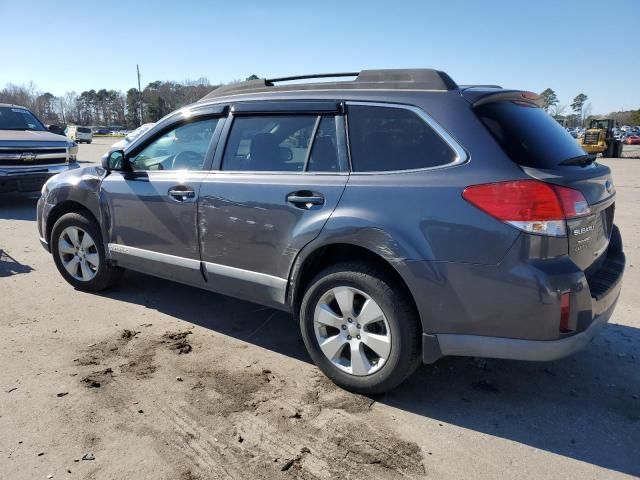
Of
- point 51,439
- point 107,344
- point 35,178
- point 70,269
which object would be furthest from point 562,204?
point 35,178

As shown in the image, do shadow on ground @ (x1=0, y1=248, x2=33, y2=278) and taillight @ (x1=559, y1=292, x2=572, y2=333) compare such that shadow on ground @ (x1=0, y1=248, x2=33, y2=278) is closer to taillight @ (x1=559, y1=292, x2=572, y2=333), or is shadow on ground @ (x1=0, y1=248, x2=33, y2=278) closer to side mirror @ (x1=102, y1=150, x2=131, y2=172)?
side mirror @ (x1=102, y1=150, x2=131, y2=172)

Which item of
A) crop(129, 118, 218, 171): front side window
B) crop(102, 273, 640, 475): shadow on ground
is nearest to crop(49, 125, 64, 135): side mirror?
crop(129, 118, 218, 171): front side window

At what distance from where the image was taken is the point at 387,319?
9.94 ft

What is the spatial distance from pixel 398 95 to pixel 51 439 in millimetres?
2782

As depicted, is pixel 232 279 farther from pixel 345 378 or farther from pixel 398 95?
pixel 398 95

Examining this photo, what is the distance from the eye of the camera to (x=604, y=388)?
3.37 m

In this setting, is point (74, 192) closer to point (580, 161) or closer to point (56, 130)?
point (580, 161)

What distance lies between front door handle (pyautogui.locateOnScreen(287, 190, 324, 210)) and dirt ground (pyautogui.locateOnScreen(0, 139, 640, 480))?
1.17 meters

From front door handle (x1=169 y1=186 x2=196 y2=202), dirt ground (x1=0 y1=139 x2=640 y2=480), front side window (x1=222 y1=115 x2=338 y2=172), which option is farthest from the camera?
front door handle (x1=169 y1=186 x2=196 y2=202)

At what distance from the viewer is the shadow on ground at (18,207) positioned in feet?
30.9

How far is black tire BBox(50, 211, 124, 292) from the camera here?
Answer: 483cm

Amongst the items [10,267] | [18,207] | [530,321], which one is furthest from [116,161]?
[18,207]

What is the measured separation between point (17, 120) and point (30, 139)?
1.60m

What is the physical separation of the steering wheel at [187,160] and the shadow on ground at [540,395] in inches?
52.6
